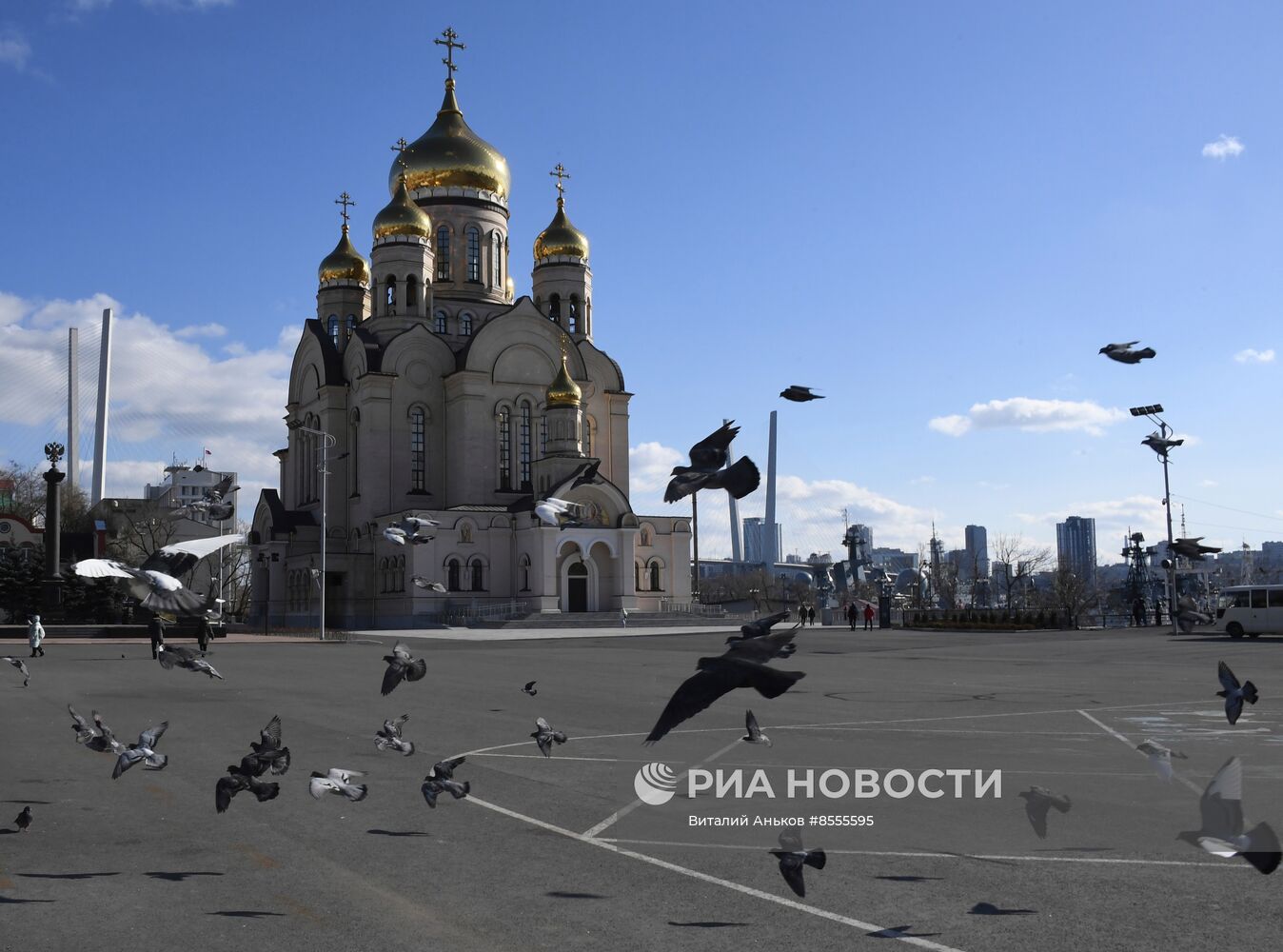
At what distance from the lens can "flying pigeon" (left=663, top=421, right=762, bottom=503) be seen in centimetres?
639

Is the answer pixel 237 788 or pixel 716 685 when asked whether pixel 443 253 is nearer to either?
pixel 237 788

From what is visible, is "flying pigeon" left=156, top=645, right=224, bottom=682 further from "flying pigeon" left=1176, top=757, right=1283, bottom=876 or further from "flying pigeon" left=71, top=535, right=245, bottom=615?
"flying pigeon" left=1176, top=757, right=1283, bottom=876

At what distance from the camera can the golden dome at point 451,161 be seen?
72.1 meters

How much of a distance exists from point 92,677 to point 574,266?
54.0 meters

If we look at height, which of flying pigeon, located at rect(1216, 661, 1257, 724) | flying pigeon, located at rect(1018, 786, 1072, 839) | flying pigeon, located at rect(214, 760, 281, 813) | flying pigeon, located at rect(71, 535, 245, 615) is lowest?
flying pigeon, located at rect(1018, 786, 1072, 839)

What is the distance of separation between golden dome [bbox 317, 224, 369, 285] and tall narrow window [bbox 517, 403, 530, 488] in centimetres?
1616

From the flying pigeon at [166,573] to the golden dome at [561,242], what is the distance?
228 ft

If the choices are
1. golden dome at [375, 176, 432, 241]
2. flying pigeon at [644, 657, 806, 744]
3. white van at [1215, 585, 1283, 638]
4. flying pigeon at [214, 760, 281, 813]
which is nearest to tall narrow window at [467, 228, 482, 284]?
golden dome at [375, 176, 432, 241]

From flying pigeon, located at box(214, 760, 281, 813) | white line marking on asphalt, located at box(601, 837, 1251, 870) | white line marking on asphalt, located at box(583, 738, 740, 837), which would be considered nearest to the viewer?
white line marking on asphalt, located at box(601, 837, 1251, 870)

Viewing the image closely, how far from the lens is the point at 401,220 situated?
68.4 meters

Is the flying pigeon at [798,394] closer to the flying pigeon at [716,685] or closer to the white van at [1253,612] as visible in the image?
the flying pigeon at [716,685]

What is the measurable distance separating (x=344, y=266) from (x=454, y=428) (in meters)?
16.5

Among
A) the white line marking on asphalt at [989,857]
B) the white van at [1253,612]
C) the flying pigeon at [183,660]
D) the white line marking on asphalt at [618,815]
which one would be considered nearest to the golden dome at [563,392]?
the white van at [1253,612]

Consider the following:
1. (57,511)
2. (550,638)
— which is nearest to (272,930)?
(550,638)
